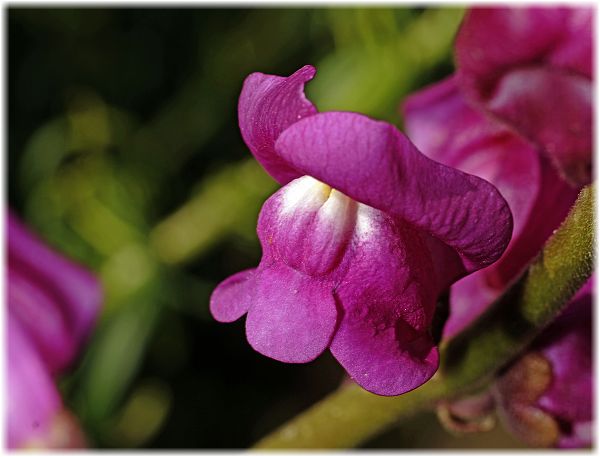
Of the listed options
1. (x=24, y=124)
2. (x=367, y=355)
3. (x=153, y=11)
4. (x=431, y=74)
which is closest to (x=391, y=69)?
(x=431, y=74)

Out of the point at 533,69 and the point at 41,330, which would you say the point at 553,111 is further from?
the point at 41,330

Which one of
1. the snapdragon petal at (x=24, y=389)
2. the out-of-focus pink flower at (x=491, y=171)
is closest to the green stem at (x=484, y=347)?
the out-of-focus pink flower at (x=491, y=171)

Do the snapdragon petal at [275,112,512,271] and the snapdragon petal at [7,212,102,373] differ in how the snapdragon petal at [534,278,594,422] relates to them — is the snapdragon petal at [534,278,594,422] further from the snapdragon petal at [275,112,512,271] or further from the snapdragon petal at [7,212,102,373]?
the snapdragon petal at [7,212,102,373]

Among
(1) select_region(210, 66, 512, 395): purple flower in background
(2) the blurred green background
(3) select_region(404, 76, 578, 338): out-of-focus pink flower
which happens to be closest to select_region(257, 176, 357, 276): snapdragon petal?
(1) select_region(210, 66, 512, 395): purple flower in background

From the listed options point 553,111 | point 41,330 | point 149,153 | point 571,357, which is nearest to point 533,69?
point 553,111

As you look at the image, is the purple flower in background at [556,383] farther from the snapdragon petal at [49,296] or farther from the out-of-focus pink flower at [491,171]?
the snapdragon petal at [49,296]

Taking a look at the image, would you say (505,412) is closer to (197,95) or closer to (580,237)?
(580,237)
